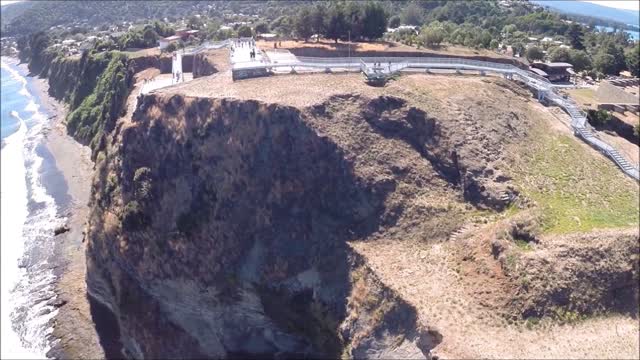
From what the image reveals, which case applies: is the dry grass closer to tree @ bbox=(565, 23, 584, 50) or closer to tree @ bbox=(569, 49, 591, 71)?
tree @ bbox=(569, 49, 591, 71)

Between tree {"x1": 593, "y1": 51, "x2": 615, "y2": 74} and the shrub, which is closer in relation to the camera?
the shrub

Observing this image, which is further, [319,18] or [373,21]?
[373,21]

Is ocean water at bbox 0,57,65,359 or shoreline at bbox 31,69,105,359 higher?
shoreline at bbox 31,69,105,359

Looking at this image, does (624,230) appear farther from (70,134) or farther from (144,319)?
(70,134)

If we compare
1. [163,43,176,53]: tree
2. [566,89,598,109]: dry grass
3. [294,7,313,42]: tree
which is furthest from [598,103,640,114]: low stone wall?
[163,43,176,53]: tree

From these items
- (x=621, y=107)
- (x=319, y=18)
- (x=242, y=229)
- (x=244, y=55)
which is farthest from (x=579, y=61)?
(x=242, y=229)

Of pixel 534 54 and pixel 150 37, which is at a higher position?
pixel 534 54

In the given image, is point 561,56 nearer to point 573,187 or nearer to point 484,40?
point 484,40
